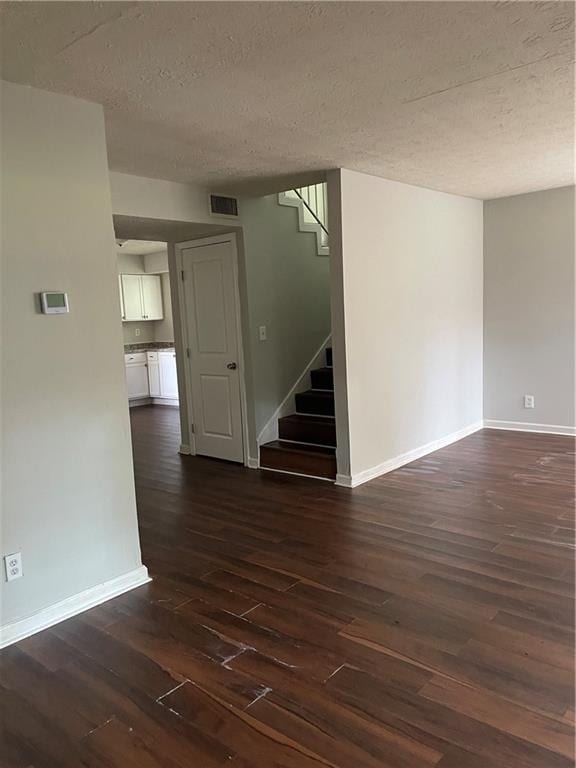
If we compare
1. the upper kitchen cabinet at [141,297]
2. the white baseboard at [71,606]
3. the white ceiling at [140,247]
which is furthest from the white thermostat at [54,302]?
the upper kitchen cabinet at [141,297]

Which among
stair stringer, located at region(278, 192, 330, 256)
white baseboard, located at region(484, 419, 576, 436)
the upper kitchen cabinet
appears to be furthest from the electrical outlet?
the upper kitchen cabinet

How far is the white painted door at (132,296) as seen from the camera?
9.28 meters

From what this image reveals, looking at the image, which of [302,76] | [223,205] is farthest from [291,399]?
[302,76]

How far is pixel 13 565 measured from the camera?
99.3 inches

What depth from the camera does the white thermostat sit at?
2.57 meters

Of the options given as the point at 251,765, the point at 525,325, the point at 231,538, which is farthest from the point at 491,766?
the point at 525,325

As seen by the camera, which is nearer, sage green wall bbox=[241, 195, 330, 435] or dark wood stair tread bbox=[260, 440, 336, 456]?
dark wood stair tread bbox=[260, 440, 336, 456]

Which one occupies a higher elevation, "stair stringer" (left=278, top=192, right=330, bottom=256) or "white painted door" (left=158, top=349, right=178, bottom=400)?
"stair stringer" (left=278, top=192, right=330, bottom=256)

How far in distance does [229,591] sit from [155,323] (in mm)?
7633

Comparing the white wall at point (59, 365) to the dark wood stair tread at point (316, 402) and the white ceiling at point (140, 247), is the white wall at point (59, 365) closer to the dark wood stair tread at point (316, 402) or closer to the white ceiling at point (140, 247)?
the dark wood stair tread at point (316, 402)

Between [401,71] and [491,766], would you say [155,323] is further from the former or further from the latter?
[491,766]

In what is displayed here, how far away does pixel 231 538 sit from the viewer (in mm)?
3627

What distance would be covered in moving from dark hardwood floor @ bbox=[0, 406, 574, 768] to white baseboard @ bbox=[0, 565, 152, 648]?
0.06 metres

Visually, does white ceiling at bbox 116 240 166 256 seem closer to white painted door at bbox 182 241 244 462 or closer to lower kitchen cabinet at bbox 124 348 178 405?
lower kitchen cabinet at bbox 124 348 178 405
